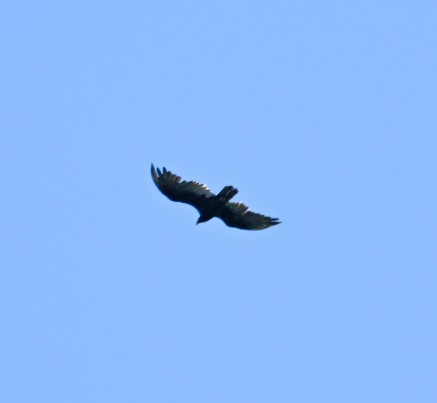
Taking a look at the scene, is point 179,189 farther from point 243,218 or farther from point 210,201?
point 243,218

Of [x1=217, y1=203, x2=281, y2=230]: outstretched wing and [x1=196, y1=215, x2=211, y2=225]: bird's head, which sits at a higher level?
[x1=217, y1=203, x2=281, y2=230]: outstretched wing

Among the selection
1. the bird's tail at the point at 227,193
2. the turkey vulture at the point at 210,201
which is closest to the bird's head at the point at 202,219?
the turkey vulture at the point at 210,201

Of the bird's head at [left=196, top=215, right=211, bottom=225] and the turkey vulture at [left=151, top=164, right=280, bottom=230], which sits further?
the bird's head at [left=196, top=215, right=211, bottom=225]

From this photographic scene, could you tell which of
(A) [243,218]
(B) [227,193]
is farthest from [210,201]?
(A) [243,218]

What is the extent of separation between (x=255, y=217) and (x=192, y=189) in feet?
6.82

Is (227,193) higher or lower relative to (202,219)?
higher

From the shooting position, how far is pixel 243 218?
2008 inches

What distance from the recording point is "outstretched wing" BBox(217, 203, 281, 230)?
50.8 m

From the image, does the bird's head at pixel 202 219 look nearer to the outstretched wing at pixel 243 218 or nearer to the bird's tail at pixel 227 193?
the outstretched wing at pixel 243 218

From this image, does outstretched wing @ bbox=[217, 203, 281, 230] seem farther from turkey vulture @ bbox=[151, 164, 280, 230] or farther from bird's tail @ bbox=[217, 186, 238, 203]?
bird's tail @ bbox=[217, 186, 238, 203]

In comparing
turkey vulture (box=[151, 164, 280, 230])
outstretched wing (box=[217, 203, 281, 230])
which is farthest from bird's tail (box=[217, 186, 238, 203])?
outstretched wing (box=[217, 203, 281, 230])

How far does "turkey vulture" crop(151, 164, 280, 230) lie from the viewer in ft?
163

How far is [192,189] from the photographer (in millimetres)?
50000

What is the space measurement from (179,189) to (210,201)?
89 centimetres
